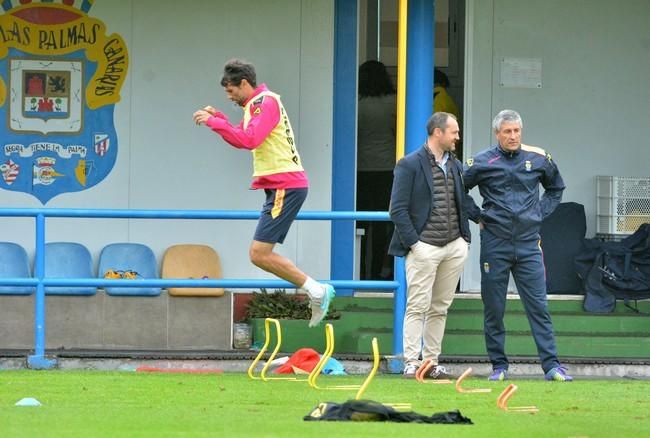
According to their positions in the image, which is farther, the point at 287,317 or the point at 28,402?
the point at 287,317

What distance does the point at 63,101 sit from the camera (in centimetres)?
1355

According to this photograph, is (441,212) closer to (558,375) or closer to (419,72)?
(558,375)

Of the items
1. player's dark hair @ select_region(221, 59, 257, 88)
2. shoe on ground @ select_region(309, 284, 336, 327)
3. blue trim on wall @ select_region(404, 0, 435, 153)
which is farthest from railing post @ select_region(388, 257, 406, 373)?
player's dark hair @ select_region(221, 59, 257, 88)

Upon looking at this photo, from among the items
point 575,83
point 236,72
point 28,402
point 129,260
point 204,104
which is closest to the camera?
point 28,402

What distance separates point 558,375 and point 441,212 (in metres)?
1.46

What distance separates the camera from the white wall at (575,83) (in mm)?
14023

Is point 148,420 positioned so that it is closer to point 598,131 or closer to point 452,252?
point 452,252

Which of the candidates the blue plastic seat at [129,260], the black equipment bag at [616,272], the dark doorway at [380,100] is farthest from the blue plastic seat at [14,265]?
the black equipment bag at [616,272]

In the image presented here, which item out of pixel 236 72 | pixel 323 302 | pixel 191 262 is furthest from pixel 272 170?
pixel 191 262

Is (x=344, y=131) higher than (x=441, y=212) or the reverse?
higher

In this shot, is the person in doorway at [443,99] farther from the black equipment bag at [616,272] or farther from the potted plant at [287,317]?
the potted plant at [287,317]

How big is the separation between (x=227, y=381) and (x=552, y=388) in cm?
225

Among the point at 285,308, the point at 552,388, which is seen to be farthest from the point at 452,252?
the point at 285,308

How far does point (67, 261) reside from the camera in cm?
1328
